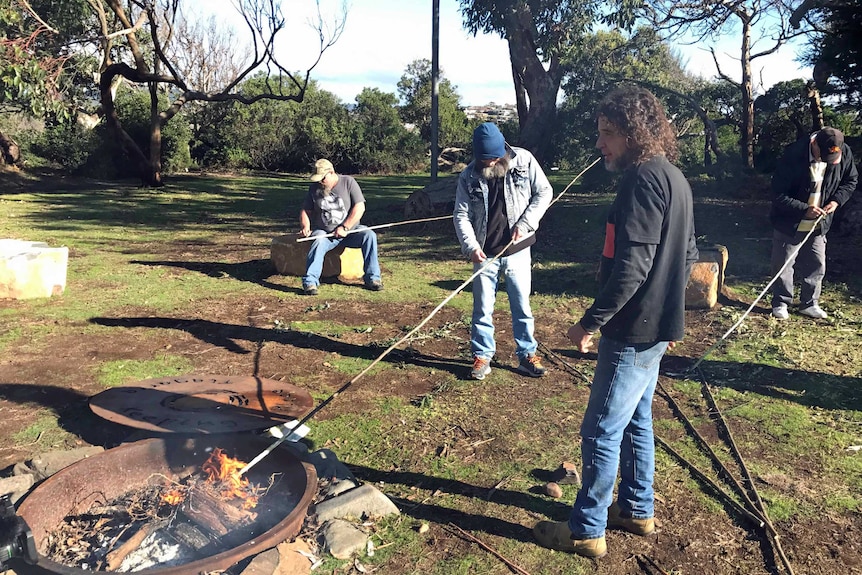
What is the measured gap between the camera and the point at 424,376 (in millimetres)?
5430

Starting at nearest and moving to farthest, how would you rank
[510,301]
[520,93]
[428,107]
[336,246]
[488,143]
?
[488,143] < [510,301] < [336,246] < [520,93] < [428,107]

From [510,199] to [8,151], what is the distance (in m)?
21.5

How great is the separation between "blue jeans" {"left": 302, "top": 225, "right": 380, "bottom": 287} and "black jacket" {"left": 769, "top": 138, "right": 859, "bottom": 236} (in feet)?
14.2

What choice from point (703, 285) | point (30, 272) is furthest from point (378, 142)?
point (703, 285)

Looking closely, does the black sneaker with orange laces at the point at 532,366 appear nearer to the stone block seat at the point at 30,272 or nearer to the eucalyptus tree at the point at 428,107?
the stone block seat at the point at 30,272

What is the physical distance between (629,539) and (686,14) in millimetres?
13994

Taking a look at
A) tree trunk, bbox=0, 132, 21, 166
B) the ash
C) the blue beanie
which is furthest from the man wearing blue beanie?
tree trunk, bbox=0, 132, 21, 166

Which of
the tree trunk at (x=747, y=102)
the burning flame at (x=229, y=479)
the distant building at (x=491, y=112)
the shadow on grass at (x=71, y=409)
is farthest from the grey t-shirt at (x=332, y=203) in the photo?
the distant building at (x=491, y=112)

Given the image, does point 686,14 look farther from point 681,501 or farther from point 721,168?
point 681,501

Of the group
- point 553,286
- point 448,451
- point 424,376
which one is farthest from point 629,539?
point 553,286

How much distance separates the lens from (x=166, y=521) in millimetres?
3160

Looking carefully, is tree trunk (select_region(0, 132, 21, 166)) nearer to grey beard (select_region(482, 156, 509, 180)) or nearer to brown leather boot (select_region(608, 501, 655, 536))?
grey beard (select_region(482, 156, 509, 180))

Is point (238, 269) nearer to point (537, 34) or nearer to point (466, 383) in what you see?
point (466, 383)

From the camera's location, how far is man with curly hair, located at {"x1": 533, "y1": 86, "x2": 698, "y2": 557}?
278 cm
